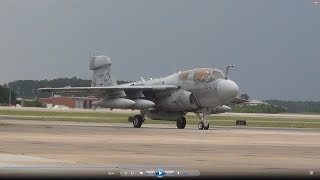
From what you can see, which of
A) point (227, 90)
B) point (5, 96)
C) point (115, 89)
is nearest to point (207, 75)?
point (227, 90)

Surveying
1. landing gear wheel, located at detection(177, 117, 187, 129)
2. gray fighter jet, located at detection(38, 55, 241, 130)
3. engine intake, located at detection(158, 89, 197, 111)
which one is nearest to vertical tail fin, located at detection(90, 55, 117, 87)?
gray fighter jet, located at detection(38, 55, 241, 130)

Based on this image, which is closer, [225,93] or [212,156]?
[212,156]

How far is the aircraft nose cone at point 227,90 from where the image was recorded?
48.0 metres

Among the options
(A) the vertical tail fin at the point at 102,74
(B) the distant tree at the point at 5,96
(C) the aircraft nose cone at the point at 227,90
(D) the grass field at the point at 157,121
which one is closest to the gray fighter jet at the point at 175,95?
(C) the aircraft nose cone at the point at 227,90

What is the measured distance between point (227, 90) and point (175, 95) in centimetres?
439

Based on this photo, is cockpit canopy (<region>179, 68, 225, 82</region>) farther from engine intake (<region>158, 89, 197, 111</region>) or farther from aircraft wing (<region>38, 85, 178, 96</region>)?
aircraft wing (<region>38, 85, 178, 96</region>)

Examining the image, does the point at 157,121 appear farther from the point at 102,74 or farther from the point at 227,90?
the point at 227,90

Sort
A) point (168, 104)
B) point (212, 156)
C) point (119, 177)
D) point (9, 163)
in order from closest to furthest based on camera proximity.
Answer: point (119, 177), point (9, 163), point (212, 156), point (168, 104)

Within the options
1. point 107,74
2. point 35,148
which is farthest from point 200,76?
point 35,148

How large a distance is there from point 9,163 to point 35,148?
6.57m

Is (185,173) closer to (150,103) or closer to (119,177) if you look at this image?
(119,177)

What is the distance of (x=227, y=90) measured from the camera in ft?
157

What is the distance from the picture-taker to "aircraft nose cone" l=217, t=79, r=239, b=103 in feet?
157

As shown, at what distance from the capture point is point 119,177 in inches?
381
